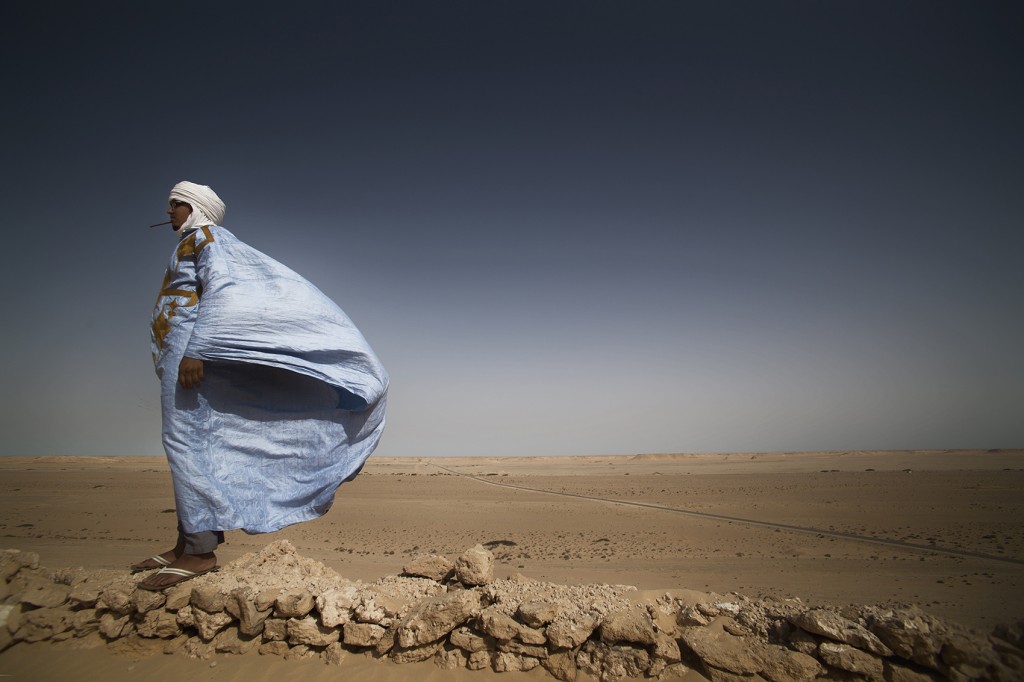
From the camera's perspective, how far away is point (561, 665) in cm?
302

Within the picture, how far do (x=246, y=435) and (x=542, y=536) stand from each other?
7478 mm

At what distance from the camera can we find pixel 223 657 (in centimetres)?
331

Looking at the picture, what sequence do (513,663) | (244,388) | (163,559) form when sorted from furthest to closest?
(163,559)
(244,388)
(513,663)

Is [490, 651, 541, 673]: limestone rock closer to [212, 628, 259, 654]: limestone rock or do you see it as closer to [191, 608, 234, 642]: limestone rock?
[212, 628, 259, 654]: limestone rock

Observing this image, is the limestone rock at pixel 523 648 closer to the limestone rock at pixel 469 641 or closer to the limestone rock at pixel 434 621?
the limestone rock at pixel 469 641

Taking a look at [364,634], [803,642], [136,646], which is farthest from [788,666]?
[136,646]

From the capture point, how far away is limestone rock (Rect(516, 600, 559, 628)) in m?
3.06

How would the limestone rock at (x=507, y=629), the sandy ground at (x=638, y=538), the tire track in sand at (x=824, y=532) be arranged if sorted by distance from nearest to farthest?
the limestone rock at (x=507, y=629) → the sandy ground at (x=638, y=538) → the tire track in sand at (x=824, y=532)

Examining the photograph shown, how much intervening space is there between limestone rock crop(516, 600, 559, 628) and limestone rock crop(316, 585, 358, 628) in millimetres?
1212

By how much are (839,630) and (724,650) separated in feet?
2.11

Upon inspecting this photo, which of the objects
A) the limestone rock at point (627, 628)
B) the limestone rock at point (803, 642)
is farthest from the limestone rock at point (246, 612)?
the limestone rock at point (803, 642)

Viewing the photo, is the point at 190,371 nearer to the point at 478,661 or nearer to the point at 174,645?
the point at 174,645

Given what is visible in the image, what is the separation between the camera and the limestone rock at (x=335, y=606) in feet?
10.8

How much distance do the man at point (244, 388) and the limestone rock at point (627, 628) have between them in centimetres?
212
